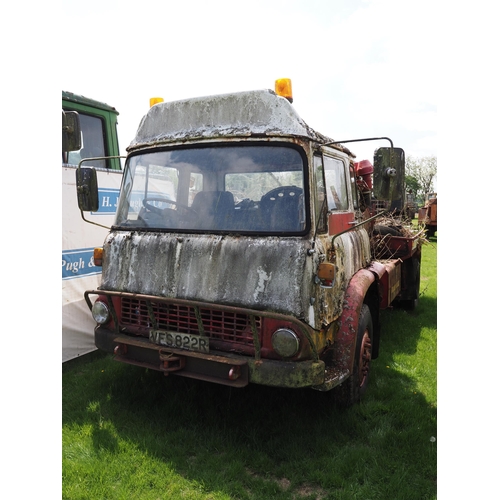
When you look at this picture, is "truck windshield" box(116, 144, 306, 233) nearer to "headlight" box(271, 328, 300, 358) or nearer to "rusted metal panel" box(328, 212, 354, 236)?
"rusted metal panel" box(328, 212, 354, 236)

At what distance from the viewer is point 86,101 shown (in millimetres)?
5781

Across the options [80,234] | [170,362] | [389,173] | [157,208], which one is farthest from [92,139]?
[389,173]

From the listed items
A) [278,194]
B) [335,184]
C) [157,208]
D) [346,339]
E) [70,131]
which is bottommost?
[346,339]

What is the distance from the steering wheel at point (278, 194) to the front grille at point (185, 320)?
0.89m

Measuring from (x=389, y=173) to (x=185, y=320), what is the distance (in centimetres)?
195

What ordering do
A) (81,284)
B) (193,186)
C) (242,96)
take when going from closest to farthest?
(242,96) → (193,186) → (81,284)

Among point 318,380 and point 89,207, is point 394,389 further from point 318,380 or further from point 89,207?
point 89,207

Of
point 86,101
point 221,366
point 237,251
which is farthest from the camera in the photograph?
point 86,101

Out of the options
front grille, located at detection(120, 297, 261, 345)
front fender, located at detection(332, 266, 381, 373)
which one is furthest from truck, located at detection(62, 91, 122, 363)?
front fender, located at detection(332, 266, 381, 373)

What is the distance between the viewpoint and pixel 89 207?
13.2 feet

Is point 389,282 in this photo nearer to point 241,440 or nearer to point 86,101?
point 241,440

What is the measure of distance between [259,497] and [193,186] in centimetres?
240

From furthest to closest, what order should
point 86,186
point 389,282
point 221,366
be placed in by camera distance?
1. point 389,282
2. point 86,186
3. point 221,366

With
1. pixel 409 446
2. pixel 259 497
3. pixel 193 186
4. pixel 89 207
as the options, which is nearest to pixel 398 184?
pixel 193 186
